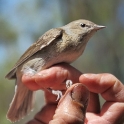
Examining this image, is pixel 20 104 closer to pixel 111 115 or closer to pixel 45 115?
pixel 45 115

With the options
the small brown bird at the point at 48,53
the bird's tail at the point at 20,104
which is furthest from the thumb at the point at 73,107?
the bird's tail at the point at 20,104

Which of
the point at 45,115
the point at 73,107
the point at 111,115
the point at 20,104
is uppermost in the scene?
the point at 73,107

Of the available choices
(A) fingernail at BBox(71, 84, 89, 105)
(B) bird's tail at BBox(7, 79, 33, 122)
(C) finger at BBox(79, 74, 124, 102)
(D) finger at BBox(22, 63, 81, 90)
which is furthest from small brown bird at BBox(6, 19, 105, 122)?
(A) fingernail at BBox(71, 84, 89, 105)

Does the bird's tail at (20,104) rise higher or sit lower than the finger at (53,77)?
lower

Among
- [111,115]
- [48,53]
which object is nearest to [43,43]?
[48,53]

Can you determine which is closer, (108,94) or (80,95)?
(80,95)

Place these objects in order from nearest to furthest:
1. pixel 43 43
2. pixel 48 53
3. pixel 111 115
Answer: pixel 111 115
pixel 48 53
pixel 43 43

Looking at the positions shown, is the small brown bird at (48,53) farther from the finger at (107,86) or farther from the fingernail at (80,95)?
the fingernail at (80,95)

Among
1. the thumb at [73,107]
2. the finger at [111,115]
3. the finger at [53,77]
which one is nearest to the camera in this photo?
the thumb at [73,107]
